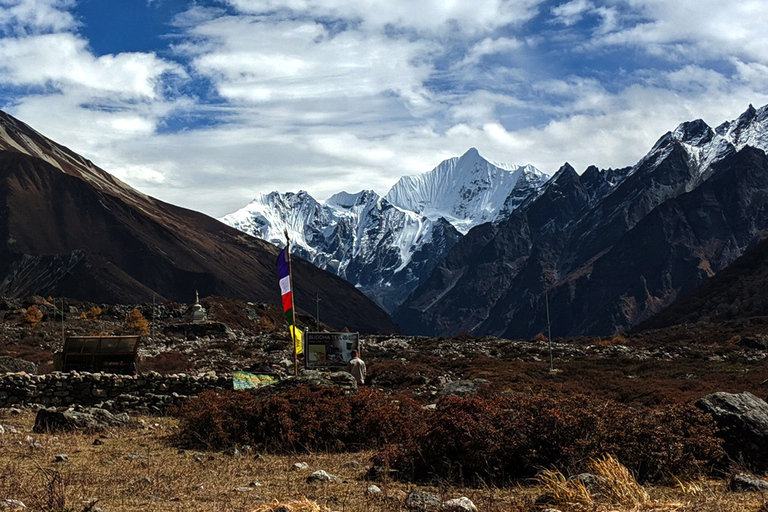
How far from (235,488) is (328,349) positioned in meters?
17.2

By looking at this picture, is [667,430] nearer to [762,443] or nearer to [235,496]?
[762,443]

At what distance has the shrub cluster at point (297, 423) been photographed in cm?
1514

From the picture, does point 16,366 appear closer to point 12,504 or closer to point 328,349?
point 328,349

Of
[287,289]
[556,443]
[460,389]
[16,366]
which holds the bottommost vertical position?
[460,389]

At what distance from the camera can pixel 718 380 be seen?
3528 cm

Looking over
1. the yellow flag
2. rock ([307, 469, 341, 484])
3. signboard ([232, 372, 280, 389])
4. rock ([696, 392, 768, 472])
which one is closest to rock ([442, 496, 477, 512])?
rock ([307, 469, 341, 484])

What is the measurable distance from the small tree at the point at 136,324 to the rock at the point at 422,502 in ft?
212

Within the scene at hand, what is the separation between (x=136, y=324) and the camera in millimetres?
74125

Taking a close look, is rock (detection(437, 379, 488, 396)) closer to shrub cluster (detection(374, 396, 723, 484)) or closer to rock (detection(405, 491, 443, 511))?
shrub cluster (detection(374, 396, 723, 484))

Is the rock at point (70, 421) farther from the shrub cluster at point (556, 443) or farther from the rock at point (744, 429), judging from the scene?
the rock at point (744, 429)

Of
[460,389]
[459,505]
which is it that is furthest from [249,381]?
[459,505]

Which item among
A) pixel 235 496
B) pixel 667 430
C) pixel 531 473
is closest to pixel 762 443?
pixel 667 430

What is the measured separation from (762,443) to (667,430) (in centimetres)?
171

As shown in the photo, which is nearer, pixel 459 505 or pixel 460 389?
pixel 459 505
